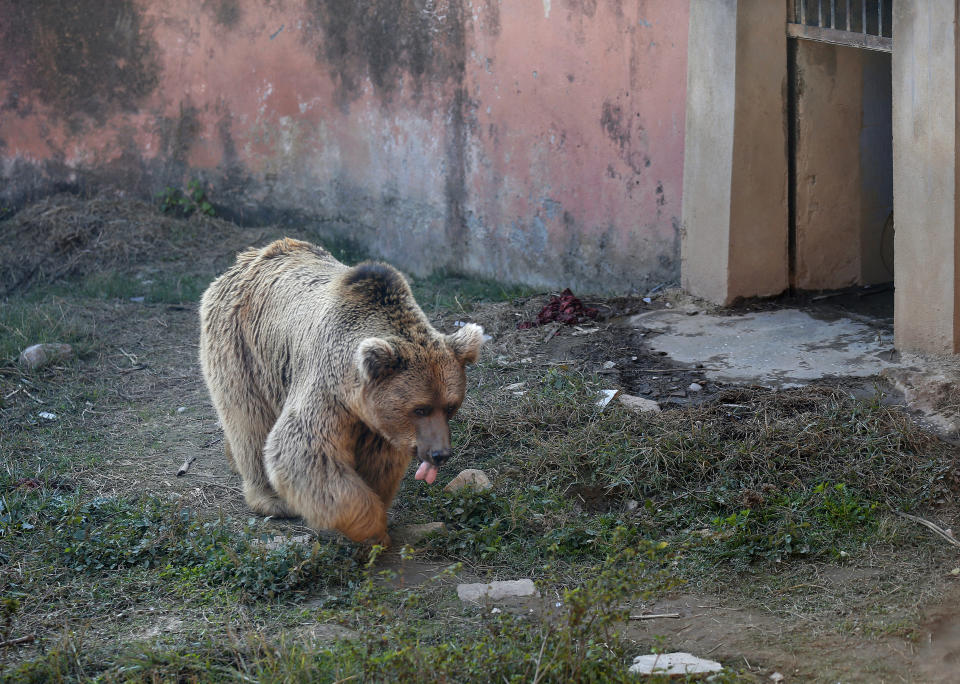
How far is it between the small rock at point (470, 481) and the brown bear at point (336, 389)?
42 cm

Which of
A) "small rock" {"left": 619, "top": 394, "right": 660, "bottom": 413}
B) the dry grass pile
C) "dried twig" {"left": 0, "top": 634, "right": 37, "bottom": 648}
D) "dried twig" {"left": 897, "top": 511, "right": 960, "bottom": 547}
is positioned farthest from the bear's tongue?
the dry grass pile

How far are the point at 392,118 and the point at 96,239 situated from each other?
11.6ft

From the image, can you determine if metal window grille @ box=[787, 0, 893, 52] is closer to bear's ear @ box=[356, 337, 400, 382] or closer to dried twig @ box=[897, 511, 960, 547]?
dried twig @ box=[897, 511, 960, 547]

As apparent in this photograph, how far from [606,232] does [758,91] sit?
195cm

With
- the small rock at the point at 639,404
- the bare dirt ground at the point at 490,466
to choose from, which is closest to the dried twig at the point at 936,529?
the bare dirt ground at the point at 490,466

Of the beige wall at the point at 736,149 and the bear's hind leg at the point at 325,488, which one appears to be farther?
the beige wall at the point at 736,149

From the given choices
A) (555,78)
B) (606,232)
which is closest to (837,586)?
(606,232)

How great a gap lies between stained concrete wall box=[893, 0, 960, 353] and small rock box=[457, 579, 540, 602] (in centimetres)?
322

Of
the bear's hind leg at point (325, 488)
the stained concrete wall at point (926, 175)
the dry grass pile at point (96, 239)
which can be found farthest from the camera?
the dry grass pile at point (96, 239)

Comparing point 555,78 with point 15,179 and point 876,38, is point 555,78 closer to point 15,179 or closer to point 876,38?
point 876,38

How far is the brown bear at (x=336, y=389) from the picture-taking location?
4566 millimetres

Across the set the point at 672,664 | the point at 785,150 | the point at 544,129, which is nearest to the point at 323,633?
the point at 672,664

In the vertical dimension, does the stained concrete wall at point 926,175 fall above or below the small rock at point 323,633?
above

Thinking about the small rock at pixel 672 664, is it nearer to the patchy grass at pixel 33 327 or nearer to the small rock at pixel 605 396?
the small rock at pixel 605 396
